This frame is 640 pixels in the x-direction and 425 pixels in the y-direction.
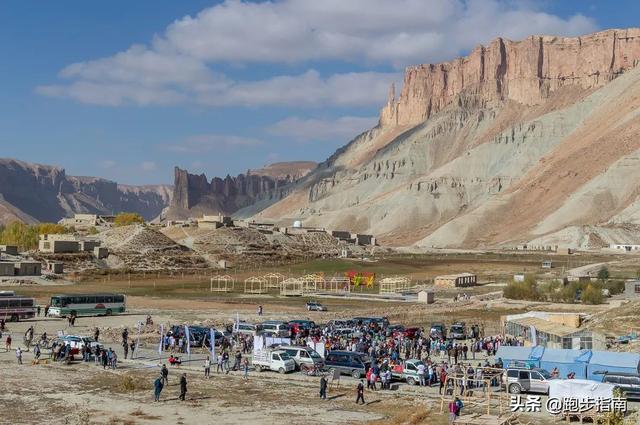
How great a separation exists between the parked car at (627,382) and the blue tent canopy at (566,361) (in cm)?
259

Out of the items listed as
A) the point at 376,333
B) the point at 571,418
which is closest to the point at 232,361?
the point at 376,333

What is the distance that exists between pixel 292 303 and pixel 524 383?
1881 inches

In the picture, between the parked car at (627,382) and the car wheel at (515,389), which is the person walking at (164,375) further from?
the parked car at (627,382)

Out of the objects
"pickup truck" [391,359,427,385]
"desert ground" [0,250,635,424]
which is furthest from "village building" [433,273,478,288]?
"pickup truck" [391,359,427,385]

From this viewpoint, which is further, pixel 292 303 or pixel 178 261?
pixel 178 261

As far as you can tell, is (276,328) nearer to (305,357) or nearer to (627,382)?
(305,357)

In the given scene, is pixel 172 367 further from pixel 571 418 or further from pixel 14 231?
pixel 14 231

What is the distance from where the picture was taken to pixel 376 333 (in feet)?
179

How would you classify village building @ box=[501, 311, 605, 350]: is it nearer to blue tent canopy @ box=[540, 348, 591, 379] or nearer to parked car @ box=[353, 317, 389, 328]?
blue tent canopy @ box=[540, 348, 591, 379]

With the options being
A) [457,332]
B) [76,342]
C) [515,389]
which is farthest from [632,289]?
[76,342]

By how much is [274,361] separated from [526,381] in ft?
40.0

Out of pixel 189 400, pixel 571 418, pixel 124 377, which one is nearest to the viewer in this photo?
pixel 571 418

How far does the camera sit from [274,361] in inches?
1626

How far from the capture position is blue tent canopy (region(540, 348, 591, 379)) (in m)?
38.2
